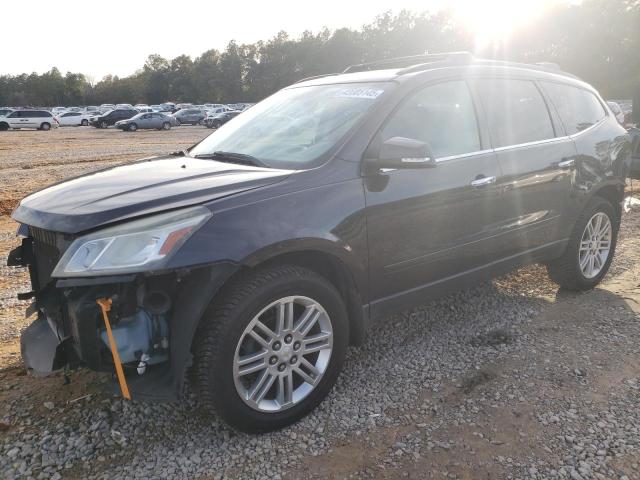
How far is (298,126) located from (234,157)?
45 cm

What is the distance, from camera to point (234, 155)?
3.30 meters

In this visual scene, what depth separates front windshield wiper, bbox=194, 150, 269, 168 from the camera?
310cm

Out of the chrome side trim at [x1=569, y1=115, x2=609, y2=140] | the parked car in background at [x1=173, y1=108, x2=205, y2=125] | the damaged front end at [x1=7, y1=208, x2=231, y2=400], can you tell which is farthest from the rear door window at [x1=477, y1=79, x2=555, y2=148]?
the parked car in background at [x1=173, y1=108, x2=205, y2=125]

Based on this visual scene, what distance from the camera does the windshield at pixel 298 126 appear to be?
3.03 meters

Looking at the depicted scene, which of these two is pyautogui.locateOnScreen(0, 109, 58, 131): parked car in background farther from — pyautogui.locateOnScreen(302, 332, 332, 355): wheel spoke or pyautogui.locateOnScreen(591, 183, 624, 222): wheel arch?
pyautogui.locateOnScreen(302, 332, 332, 355): wheel spoke

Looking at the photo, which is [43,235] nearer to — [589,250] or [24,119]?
[589,250]

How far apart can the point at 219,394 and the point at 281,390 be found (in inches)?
14.6

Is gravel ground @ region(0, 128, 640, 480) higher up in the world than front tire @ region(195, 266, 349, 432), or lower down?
lower down

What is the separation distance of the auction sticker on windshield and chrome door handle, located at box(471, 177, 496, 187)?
84 cm

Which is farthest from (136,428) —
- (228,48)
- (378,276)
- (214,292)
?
(228,48)

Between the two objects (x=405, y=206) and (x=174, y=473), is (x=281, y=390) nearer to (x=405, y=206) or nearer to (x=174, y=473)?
(x=174, y=473)

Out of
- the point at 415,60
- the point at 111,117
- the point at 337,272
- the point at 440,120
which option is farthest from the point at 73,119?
the point at 337,272

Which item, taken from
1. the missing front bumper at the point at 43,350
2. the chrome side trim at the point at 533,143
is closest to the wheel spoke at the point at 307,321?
the missing front bumper at the point at 43,350

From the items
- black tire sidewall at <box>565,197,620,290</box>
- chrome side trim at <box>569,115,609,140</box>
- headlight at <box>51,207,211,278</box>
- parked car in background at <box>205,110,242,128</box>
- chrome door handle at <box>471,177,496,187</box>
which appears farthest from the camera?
parked car in background at <box>205,110,242,128</box>
